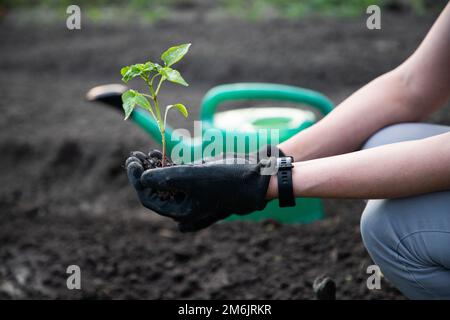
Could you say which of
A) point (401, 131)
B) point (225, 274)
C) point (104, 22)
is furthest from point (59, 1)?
point (401, 131)

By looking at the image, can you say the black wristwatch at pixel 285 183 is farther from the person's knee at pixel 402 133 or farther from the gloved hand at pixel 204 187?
the person's knee at pixel 402 133

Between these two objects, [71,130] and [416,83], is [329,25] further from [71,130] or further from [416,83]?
[416,83]

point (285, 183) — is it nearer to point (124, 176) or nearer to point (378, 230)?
point (378, 230)

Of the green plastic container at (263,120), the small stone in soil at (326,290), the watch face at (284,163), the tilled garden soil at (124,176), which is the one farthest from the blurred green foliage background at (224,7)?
the watch face at (284,163)

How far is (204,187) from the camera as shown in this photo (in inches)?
43.6

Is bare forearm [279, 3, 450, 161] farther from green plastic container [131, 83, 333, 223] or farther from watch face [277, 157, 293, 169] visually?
green plastic container [131, 83, 333, 223]

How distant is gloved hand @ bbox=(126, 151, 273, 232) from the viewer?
1095 mm

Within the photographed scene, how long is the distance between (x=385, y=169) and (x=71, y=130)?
6.74 ft

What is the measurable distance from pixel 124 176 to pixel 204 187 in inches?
53.5

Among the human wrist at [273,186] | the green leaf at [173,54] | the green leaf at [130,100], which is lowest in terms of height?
the human wrist at [273,186]

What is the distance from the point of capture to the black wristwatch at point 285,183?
43.0 inches

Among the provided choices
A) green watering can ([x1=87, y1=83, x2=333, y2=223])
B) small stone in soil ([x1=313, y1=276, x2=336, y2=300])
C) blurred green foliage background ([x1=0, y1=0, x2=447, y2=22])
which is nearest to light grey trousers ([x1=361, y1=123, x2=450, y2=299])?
small stone in soil ([x1=313, y1=276, x2=336, y2=300])

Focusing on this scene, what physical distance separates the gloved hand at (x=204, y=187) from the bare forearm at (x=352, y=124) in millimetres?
251

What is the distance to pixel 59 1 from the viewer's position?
529 cm
